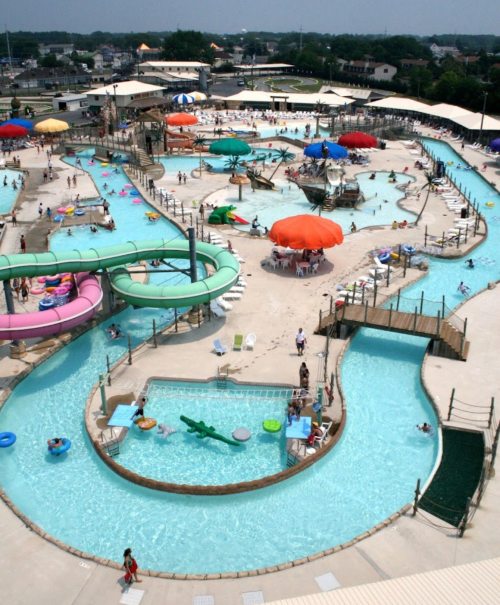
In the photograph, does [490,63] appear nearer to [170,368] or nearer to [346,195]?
[346,195]

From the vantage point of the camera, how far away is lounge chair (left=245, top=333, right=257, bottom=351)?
18516mm

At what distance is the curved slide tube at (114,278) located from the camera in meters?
16.9

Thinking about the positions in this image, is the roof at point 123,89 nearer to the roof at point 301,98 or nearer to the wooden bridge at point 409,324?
the roof at point 301,98

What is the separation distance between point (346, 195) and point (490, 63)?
373ft

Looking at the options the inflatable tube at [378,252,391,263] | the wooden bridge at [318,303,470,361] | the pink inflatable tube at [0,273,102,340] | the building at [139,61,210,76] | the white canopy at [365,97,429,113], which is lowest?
the wooden bridge at [318,303,470,361]

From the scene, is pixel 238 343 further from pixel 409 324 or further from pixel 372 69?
pixel 372 69

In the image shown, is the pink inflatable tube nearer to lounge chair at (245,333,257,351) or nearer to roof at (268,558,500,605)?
lounge chair at (245,333,257,351)

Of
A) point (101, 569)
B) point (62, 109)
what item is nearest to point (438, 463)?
point (101, 569)

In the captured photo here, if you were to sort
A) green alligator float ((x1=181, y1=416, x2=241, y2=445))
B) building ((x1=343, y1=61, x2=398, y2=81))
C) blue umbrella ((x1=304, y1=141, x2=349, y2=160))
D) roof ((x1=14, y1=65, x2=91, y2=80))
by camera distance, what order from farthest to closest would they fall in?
building ((x1=343, y1=61, x2=398, y2=81)) → roof ((x1=14, y1=65, x2=91, y2=80)) → blue umbrella ((x1=304, y1=141, x2=349, y2=160)) → green alligator float ((x1=181, y1=416, x2=241, y2=445))

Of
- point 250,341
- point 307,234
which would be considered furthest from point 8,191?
point 250,341

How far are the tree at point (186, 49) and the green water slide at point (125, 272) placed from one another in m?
128

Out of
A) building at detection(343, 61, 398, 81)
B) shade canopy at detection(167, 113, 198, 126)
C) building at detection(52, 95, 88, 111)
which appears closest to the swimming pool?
shade canopy at detection(167, 113, 198, 126)

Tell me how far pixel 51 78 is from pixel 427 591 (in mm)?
138590

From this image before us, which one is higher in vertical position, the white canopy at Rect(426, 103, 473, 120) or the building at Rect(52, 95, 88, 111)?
the white canopy at Rect(426, 103, 473, 120)
